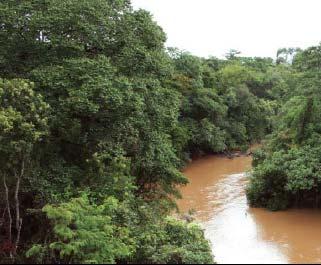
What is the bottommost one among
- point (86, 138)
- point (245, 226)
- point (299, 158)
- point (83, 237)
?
point (245, 226)

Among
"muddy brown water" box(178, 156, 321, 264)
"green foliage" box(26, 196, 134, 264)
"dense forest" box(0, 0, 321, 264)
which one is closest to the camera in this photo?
"green foliage" box(26, 196, 134, 264)

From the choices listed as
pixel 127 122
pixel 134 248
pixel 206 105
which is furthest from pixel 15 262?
pixel 206 105

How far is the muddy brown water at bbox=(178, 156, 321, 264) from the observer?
14.0 metres

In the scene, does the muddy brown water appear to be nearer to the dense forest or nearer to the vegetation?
the vegetation

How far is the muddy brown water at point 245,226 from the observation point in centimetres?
1398

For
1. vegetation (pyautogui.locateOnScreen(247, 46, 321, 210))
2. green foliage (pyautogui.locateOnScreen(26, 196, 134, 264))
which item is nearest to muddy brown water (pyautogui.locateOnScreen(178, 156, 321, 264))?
vegetation (pyautogui.locateOnScreen(247, 46, 321, 210))

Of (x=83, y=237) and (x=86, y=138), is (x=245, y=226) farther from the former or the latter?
(x=83, y=237)

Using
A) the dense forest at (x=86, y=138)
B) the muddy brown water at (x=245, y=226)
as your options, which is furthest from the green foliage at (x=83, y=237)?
the muddy brown water at (x=245, y=226)

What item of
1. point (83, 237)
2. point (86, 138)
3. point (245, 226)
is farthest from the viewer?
point (245, 226)

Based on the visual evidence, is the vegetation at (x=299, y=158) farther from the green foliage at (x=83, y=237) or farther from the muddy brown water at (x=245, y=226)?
the green foliage at (x=83, y=237)

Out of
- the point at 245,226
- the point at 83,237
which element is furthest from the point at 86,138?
the point at 245,226

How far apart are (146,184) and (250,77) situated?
1083 inches

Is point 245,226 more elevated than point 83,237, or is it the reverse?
point 83,237

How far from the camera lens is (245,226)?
17.2m
